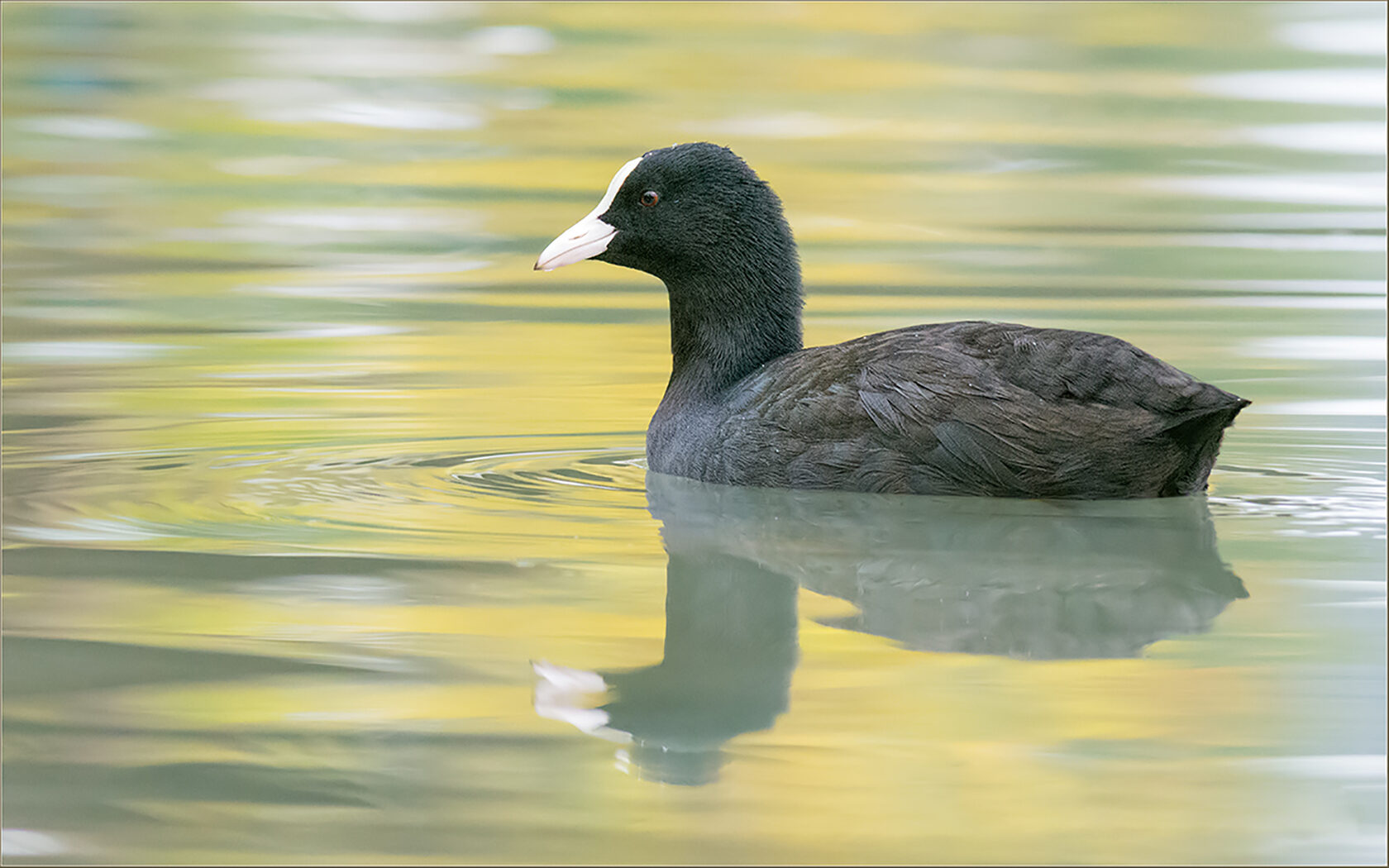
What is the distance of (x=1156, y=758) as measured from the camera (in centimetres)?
386

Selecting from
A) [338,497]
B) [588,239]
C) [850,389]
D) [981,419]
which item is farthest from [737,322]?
[338,497]

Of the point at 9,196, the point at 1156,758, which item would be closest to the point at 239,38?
the point at 9,196

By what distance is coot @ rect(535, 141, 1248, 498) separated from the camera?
5926 mm

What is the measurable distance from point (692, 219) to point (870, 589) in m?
2.16

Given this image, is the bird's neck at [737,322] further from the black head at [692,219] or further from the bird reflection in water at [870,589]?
the bird reflection in water at [870,589]

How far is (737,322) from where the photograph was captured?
7.07 metres

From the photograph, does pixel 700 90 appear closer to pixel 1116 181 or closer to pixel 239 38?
pixel 1116 181

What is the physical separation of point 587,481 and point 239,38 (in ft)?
43.6

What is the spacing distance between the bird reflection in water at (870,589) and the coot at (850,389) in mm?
104

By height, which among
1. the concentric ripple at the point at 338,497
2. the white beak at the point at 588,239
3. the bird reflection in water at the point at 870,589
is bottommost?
the bird reflection in water at the point at 870,589

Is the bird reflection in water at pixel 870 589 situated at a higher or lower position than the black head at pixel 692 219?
lower

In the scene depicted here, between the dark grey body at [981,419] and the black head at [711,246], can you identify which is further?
the black head at [711,246]

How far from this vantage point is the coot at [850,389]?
5926 mm

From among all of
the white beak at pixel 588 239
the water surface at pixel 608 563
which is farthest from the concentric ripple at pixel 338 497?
the white beak at pixel 588 239
